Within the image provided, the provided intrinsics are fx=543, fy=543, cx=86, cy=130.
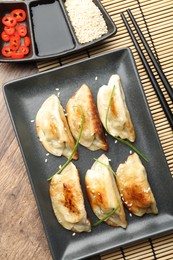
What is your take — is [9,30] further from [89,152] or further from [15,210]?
[15,210]

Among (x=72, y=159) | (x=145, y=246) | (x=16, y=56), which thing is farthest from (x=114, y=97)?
(x=145, y=246)

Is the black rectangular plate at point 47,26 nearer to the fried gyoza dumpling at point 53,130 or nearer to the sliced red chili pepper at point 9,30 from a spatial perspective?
the sliced red chili pepper at point 9,30

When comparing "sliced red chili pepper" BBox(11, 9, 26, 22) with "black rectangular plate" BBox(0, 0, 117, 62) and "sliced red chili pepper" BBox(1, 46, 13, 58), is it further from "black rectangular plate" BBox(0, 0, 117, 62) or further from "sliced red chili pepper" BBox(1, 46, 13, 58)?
"sliced red chili pepper" BBox(1, 46, 13, 58)

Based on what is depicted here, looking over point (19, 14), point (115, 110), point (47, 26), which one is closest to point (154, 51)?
point (115, 110)

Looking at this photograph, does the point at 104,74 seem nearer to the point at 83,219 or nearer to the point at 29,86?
the point at 29,86

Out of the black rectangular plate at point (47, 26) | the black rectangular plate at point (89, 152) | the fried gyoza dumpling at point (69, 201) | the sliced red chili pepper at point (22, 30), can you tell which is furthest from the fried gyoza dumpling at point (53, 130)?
the sliced red chili pepper at point (22, 30)
